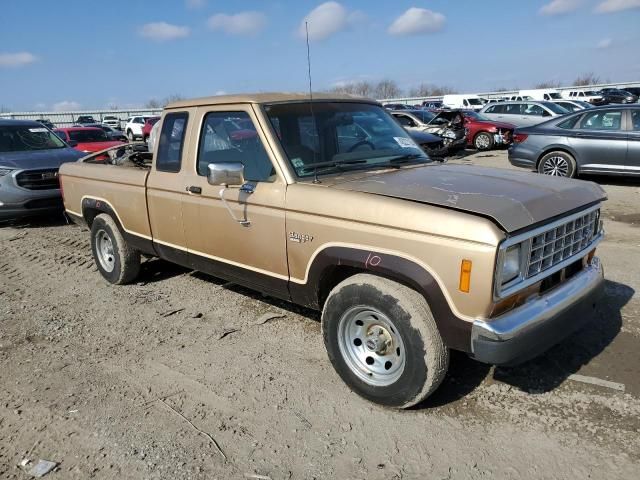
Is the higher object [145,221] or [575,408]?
[145,221]

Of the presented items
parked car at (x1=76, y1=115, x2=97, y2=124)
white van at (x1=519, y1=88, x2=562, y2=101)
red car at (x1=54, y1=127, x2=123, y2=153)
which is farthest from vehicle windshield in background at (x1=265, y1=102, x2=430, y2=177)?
parked car at (x1=76, y1=115, x2=97, y2=124)

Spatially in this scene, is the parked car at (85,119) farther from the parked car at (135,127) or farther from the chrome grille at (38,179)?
the chrome grille at (38,179)

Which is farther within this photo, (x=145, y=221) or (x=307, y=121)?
(x=145, y=221)

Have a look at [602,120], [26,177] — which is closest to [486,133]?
A: [602,120]

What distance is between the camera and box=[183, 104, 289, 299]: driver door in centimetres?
368

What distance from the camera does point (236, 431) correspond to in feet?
10.1

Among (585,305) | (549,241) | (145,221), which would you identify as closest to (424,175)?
(549,241)

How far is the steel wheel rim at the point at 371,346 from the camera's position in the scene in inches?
125

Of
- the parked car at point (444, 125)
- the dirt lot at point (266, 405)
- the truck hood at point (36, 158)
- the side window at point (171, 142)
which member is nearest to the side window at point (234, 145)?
the side window at point (171, 142)

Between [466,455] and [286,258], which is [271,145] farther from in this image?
[466,455]

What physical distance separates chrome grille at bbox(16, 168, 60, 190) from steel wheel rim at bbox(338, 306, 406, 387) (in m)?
7.35

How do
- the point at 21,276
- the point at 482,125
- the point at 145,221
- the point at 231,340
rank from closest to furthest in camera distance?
1. the point at 231,340
2. the point at 145,221
3. the point at 21,276
4. the point at 482,125

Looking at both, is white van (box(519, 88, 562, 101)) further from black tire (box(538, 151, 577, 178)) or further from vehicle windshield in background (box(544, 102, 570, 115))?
black tire (box(538, 151, 577, 178))

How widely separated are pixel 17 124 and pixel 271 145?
27.5 feet
